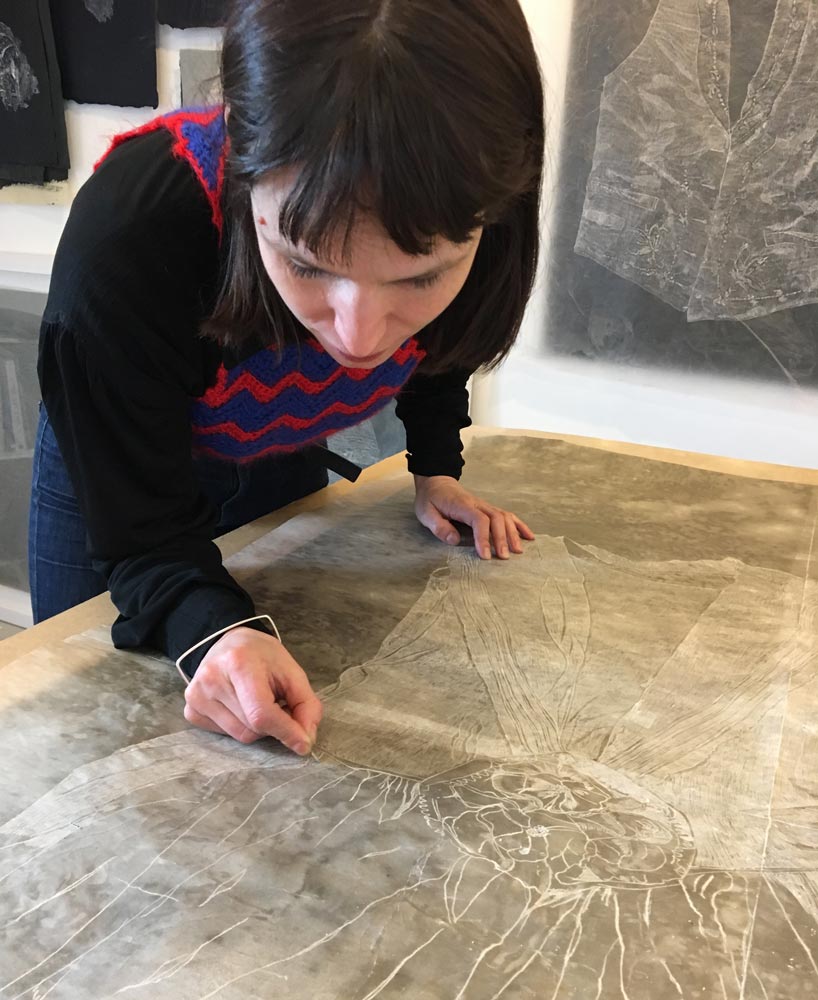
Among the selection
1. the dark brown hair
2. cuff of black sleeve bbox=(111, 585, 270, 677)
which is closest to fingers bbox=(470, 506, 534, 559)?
cuff of black sleeve bbox=(111, 585, 270, 677)

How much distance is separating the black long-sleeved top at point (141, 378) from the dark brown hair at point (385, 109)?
0.10m

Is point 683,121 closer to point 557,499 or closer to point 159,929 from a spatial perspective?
point 557,499

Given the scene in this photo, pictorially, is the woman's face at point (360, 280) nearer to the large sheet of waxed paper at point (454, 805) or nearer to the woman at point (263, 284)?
the woman at point (263, 284)

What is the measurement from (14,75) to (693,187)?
4.22 ft

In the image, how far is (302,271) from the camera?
575mm

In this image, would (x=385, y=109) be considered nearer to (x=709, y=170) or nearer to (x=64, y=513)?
(x=64, y=513)

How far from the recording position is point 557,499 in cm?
110

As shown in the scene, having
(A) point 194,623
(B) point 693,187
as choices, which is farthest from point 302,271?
(B) point 693,187

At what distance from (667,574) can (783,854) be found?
0.39m

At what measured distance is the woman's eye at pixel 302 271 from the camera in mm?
570

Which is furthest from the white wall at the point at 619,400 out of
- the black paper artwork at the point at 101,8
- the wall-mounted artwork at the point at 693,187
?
the black paper artwork at the point at 101,8

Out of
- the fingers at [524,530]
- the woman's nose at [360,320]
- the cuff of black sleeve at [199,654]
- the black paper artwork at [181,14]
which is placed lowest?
the fingers at [524,530]

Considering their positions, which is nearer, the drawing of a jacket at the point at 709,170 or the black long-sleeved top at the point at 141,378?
the black long-sleeved top at the point at 141,378

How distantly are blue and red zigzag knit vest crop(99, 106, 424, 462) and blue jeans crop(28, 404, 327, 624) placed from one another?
10 centimetres
